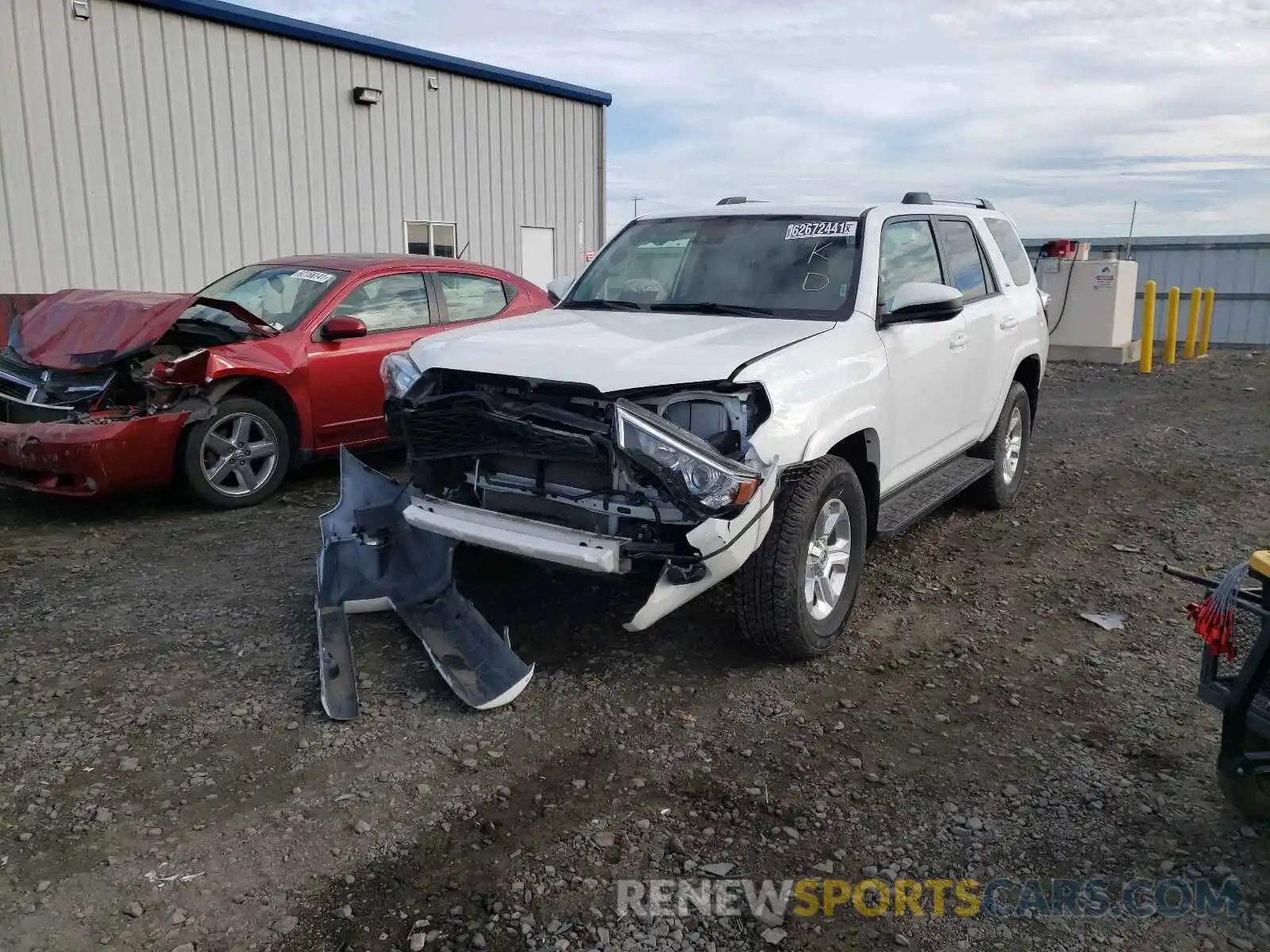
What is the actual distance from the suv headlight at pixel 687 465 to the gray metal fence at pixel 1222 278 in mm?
16418

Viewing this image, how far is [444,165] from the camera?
14281mm

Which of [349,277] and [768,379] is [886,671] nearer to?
[768,379]

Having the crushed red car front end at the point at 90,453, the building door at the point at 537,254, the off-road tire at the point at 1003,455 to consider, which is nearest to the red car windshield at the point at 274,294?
the crushed red car front end at the point at 90,453

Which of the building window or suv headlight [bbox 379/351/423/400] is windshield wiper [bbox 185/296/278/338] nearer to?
suv headlight [bbox 379/351/423/400]

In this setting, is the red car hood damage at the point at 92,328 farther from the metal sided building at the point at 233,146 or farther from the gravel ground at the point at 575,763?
the metal sided building at the point at 233,146

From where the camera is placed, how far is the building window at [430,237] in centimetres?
1409

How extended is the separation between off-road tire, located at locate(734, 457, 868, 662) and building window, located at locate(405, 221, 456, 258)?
35.5 feet

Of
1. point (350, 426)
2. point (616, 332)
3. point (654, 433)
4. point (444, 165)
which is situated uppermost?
point (444, 165)

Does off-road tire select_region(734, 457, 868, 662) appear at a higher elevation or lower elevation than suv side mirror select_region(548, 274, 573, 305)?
lower

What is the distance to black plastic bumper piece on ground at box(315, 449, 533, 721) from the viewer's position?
3936 mm

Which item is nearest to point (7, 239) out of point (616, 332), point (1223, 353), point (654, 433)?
point (616, 332)

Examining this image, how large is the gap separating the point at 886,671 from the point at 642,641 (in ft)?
3.45

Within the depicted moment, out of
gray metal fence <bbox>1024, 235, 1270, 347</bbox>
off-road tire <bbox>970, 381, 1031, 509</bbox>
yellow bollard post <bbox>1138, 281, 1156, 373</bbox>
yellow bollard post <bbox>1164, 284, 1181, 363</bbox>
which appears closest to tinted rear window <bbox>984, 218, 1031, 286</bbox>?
off-road tire <bbox>970, 381, 1031, 509</bbox>

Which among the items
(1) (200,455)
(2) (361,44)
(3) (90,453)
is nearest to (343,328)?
(1) (200,455)
